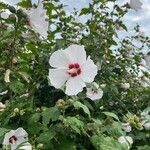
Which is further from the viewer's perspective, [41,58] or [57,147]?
[41,58]

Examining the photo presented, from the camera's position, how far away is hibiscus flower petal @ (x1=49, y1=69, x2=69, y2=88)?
3.30 meters

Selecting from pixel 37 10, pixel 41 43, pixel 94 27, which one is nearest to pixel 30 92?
pixel 41 43

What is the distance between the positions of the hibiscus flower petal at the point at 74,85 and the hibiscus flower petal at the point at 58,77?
0.03 meters

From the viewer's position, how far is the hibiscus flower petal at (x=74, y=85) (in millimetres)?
3256

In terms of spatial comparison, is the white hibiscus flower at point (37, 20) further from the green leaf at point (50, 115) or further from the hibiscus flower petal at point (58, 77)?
the green leaf at point (50, 115)

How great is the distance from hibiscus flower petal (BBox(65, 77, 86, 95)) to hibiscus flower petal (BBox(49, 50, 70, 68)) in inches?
3.7

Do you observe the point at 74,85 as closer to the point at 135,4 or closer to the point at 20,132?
the point at 20,132

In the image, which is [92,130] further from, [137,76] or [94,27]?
[137,76]

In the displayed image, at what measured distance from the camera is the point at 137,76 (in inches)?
237

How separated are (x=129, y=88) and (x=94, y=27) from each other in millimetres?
695

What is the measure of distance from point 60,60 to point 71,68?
0.08 metres

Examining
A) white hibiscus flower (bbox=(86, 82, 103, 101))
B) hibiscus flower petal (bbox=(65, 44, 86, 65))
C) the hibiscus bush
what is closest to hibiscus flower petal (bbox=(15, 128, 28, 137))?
the hibiscus bush

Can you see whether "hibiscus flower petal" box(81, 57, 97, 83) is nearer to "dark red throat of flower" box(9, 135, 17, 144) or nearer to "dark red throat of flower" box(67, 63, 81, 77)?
"dark red throat of flower" box(67, 63, 81, 77)

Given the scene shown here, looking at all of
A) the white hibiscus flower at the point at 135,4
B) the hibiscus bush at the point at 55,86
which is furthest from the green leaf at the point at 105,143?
the white hibiscus flower at the point at 135,4
